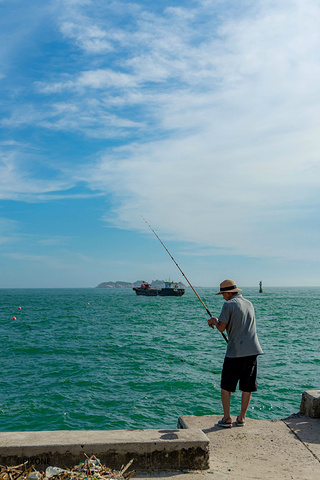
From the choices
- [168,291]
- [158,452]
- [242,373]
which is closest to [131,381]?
[242,373]

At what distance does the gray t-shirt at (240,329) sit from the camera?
474cm

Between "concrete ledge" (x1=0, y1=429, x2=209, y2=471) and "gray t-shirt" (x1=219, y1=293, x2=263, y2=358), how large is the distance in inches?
45.9

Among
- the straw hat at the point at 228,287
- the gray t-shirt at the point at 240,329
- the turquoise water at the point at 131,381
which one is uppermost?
the straw hat at the point at 228,287

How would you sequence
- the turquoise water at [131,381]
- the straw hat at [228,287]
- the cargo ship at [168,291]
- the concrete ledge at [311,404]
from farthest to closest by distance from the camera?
the cargo ship at [168,291] < the turquoise water at [131,381] < the concrete ledge at [311,404] < the straw hat at [228,287]

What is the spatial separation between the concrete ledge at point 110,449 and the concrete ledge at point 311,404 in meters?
2.06

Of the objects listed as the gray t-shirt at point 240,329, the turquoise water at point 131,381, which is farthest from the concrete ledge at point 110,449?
the turquoise water at point 131,381

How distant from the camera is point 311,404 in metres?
5.26

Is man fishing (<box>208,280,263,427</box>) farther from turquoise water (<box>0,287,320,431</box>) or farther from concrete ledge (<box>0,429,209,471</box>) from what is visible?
turquoise water (<box>0,287,320,431</box>)

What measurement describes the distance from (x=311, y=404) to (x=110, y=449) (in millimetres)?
2872

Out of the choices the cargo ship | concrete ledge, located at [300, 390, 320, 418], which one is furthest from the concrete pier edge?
the cargo ship

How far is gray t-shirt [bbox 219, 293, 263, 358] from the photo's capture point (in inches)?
187

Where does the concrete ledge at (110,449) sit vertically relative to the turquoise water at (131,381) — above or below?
above

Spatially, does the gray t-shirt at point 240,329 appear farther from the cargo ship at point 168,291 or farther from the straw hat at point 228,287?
the cargo ship at point 168,291

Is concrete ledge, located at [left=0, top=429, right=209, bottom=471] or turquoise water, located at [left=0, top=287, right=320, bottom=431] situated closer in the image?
concrete ledge, located at [left=0, top=429, right=209, bottom=471]
